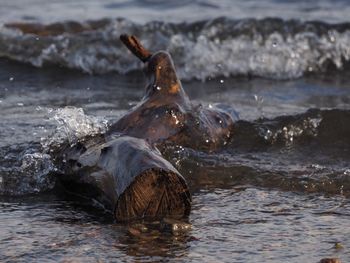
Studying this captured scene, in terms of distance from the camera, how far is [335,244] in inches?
151

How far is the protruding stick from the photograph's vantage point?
4867mm

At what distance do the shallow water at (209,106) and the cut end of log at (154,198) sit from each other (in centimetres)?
7

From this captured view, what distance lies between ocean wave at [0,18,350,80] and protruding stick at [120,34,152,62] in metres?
3.28

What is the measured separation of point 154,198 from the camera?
158 inches

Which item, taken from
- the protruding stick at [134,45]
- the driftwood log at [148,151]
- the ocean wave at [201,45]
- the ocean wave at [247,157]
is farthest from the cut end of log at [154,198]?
the ocean wave at [201,45]

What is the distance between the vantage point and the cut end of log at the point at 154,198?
396 cm

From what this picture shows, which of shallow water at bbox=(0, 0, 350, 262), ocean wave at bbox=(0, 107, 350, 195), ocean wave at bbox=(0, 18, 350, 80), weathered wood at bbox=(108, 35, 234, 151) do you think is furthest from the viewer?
ocean wave at bbox=(0, 18, 350, 80)

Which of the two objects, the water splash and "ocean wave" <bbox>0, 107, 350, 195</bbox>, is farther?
the water splash

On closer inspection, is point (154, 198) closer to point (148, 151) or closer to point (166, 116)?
point (148, 151)

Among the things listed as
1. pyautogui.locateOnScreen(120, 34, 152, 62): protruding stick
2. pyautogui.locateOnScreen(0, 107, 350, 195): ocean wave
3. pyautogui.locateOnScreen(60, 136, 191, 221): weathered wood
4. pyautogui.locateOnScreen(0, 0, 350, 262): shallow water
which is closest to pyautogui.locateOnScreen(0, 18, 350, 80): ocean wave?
pyautogui.locateOnScreen(0, 0, 350, 262): shallow water

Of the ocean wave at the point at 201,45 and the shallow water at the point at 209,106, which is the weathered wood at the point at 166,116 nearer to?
the shallow water at the point at 209,106

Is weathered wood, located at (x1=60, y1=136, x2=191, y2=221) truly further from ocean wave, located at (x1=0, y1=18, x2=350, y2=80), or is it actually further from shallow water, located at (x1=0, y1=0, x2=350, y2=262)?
ocean wave, located at (x1=0, y1=18, x2=350, y2=80)

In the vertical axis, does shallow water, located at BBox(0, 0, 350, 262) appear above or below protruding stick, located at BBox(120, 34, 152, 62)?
below

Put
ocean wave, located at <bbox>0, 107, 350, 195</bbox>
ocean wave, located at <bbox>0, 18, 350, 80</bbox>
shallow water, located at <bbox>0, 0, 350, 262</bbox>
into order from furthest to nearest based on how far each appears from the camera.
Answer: ocean wave, located at <bbox>0, 18, 350, 80</bbox> → ocean wave, located at <bbox>0, 107, 350, 195</bbox> → shallow water, located at <bbox>0, 0, 350, 262</bbox>
